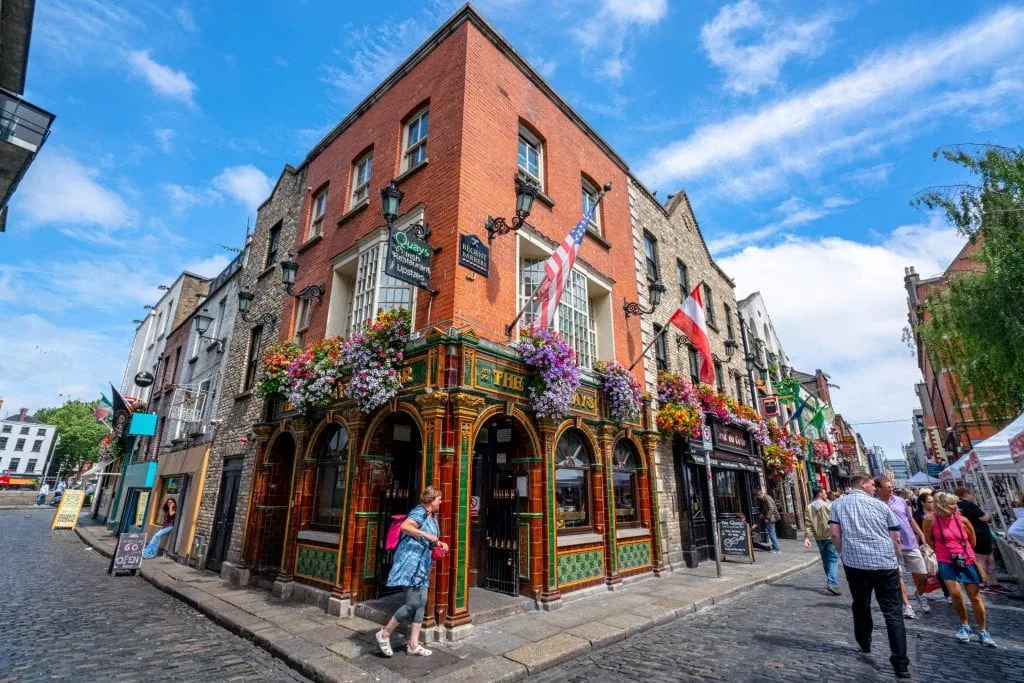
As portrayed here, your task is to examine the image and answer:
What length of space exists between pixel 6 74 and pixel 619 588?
15634 mm

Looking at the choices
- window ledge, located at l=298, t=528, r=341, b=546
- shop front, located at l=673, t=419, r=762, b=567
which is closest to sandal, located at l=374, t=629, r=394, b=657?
window ledge, located at l=298, t=528, r=341, b=546

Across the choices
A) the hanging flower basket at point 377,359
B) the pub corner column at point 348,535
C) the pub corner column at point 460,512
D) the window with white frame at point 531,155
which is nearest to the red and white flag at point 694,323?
the window with white frame at point 531,155

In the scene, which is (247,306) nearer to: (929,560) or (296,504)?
(296,504)

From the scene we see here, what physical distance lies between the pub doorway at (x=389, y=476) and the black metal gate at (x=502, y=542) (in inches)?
61.3

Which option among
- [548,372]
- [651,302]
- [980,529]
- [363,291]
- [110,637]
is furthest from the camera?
[651,302]

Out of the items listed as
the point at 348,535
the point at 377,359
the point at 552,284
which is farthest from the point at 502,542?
the point at 552,284

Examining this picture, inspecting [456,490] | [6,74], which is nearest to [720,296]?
[456,490]

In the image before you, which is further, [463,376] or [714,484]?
[714,484]

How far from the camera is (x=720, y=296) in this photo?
65.7ft

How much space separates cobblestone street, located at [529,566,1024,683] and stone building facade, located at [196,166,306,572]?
A: 9.46 m

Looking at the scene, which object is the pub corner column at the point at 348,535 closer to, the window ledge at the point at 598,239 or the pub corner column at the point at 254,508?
the pub corner column at the point at 254,508

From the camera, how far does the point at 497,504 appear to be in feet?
28.9

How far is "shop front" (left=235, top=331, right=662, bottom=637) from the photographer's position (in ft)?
23.3

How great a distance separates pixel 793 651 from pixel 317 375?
8.60 metres
